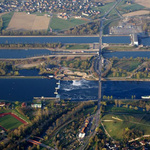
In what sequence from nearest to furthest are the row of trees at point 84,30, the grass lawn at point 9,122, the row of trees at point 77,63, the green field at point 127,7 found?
the grass lawn at point 9,122
the row of trees at point 77,63
the row of trees at point 84,30
the green field at point 127,7

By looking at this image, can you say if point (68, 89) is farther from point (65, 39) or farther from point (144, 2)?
point (144, 2)

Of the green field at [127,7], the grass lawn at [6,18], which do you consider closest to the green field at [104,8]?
the green field at [127,7]

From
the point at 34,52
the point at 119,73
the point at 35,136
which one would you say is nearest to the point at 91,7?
the point at 34,52

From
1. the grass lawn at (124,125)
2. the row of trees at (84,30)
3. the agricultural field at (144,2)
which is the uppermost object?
the agricultural field at (144,2)

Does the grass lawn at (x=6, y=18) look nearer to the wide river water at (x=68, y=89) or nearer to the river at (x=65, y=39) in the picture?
the river at (x=65, y=39)

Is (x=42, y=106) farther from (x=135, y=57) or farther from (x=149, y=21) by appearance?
(x=149, y=21)

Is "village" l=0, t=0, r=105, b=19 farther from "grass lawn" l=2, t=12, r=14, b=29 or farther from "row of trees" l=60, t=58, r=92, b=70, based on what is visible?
"row of trees" l=60, t=58, r=92, b=70

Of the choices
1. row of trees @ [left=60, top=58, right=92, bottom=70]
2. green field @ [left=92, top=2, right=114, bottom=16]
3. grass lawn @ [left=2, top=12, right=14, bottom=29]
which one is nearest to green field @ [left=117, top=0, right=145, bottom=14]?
green field @ [left=92, top=2, right=114, bottom=16]

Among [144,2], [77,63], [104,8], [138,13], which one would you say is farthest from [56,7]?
[77,63]
